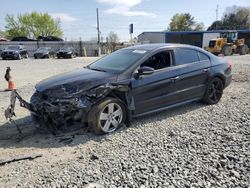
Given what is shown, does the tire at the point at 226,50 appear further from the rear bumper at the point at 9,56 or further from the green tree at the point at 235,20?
the green tree at the point at 235,20

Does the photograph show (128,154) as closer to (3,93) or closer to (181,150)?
(181,150)

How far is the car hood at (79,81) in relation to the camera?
4835 mm

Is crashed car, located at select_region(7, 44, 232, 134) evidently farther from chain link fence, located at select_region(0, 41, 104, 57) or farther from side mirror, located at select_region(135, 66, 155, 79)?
chain link fence, located at select_region(0, 41, 104, 57)

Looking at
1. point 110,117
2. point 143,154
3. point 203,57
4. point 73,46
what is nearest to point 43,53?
point 73,46

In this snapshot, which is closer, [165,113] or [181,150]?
[181,150]

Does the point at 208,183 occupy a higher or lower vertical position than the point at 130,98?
lower

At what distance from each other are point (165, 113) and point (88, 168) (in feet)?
9.21

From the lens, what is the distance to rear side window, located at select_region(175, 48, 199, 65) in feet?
20.0

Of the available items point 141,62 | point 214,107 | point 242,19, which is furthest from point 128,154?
point 242,19

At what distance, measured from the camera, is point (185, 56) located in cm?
629

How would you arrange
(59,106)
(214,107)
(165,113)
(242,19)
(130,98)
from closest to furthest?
(59,106), (130,98), (165,113), (214,107), (242,19)

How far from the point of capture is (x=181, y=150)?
4.27m

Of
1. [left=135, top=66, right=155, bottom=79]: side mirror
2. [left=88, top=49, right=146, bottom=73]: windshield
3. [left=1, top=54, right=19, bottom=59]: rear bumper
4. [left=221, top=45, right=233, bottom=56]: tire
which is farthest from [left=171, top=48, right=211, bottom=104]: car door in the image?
[left=1, top=54, right=19, bottom=59]: rear bumper

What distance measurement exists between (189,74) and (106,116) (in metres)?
2.25
